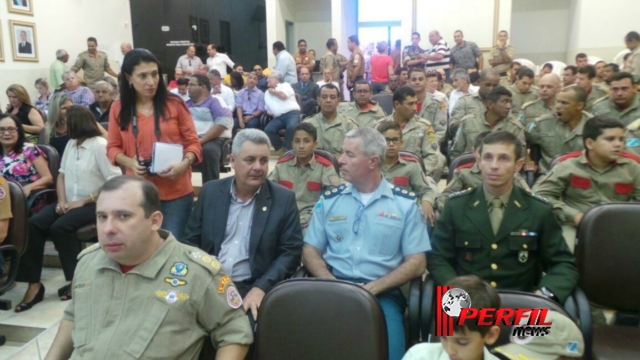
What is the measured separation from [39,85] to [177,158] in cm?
722

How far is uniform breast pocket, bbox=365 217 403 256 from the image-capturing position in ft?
7.14

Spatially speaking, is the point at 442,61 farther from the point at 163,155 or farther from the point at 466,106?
the point at 163,155

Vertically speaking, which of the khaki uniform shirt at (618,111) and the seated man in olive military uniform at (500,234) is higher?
the khaki uniform shirt at (618,111)

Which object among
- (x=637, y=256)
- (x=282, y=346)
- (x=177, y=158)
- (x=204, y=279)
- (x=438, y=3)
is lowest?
(x=282, y=346)

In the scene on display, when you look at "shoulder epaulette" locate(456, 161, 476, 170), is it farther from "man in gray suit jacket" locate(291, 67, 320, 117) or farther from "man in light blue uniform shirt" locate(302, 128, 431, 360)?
"man in gray suit jacket" locate(291, 67, 320, 117)

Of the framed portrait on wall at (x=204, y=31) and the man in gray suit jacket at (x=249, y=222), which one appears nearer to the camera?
the man in gray suit jacket at (x=249, y=222)

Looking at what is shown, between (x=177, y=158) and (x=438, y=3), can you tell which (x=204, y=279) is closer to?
(x=177, y=158)

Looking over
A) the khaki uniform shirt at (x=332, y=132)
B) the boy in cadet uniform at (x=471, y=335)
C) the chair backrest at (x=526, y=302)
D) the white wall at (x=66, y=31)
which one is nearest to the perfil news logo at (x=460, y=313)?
the boy in cadet uniform at (x=471, y=335)

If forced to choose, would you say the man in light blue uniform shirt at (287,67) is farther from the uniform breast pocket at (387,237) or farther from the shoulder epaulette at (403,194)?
the uniform breast pocket at (387,237)

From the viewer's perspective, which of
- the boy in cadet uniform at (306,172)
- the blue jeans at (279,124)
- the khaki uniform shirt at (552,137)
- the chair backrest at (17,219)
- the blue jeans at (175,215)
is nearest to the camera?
the blue jeans at (175,215)

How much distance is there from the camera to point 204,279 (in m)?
1.61

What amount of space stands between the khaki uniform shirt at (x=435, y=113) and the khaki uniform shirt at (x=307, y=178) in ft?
7.38

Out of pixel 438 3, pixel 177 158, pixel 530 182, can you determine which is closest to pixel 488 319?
pixel 177 158

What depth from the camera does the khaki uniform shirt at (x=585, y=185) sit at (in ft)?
8.76
